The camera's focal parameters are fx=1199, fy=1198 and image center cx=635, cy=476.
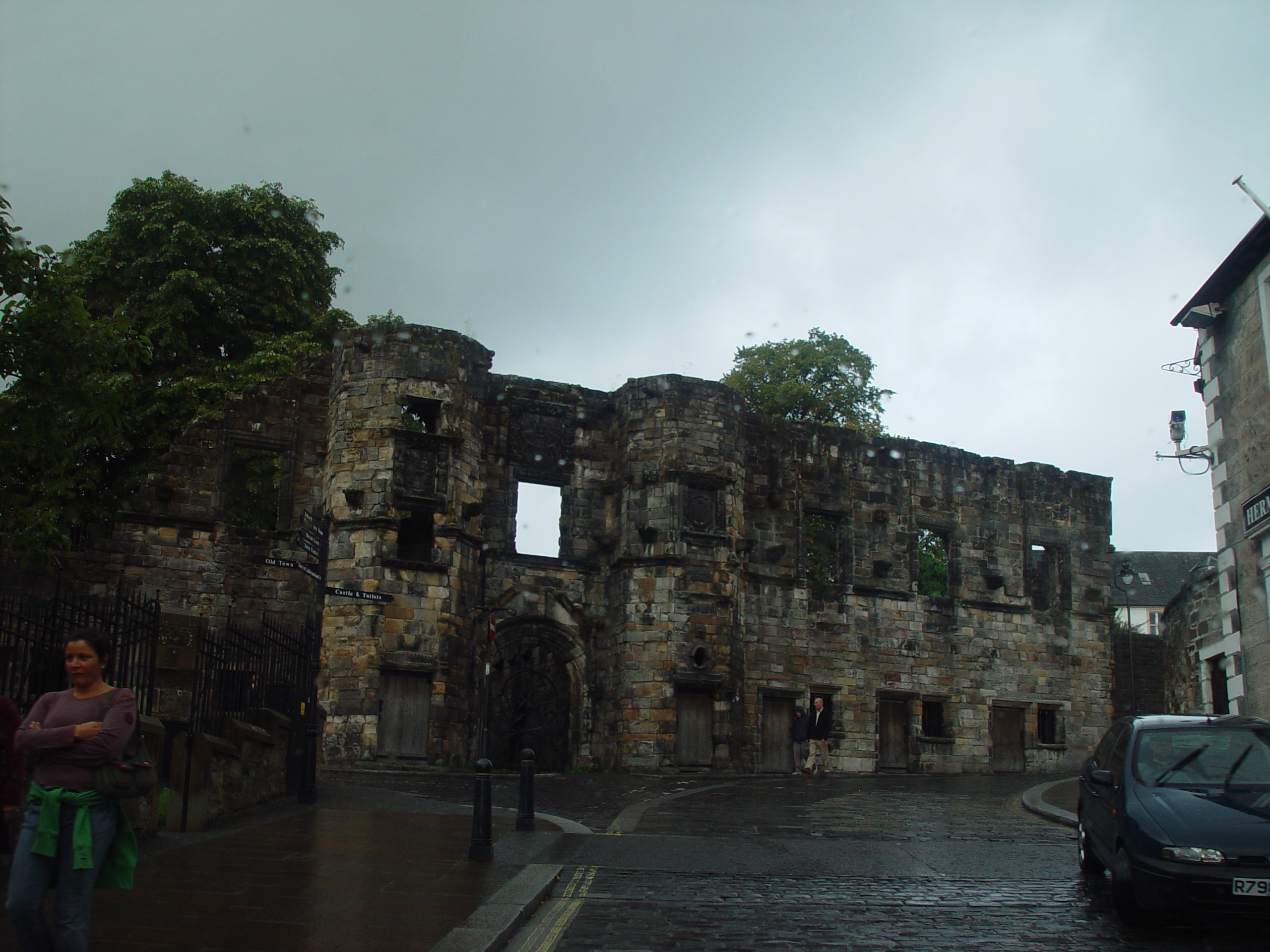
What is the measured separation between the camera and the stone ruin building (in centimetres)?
2353

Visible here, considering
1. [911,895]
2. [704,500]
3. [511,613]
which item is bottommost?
[911,895]

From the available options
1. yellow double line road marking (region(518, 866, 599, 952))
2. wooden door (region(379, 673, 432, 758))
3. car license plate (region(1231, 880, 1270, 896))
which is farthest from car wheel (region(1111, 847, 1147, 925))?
wooden door (region(379, 673, 432, 758))

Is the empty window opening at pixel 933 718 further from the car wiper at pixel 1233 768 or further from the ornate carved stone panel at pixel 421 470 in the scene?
the car wiper at pixel 1233 768

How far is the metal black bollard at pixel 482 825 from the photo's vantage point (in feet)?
31.6

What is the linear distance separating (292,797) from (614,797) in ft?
16.0

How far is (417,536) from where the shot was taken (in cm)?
2434

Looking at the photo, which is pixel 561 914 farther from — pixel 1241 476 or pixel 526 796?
pixel 1241 476

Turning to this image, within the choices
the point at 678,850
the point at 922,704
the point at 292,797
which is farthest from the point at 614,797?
the point at 922,704

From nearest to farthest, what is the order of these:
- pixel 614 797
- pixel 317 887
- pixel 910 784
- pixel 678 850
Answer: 1. pixel 317 887
2. pixel 678 850
3. pixel 614 797
4. pixel 910 784

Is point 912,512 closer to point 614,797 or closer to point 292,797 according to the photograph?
point 614,797

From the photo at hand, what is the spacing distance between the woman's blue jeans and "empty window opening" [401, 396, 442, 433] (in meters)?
18.8

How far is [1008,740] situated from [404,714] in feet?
50.7

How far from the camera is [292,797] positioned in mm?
13969

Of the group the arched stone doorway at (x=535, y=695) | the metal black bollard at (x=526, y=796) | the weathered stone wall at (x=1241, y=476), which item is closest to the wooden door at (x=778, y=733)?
the arched stone doorway at (x=535, y=695)
